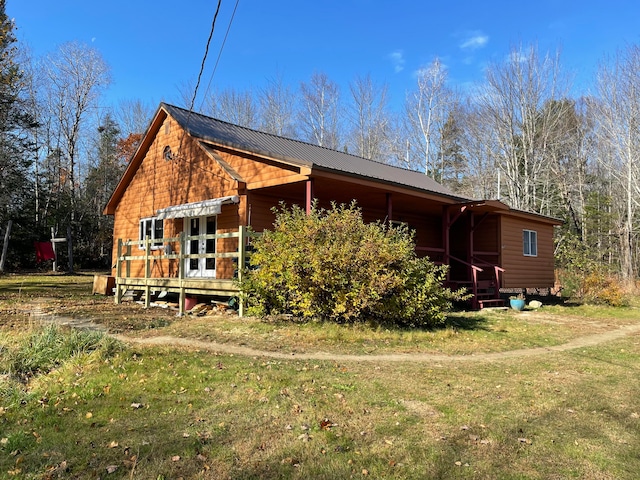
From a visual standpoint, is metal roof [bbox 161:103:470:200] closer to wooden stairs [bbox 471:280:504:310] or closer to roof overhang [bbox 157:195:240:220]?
roof overhang [bbox 157:195:240:220]

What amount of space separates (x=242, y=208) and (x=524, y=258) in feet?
36.2

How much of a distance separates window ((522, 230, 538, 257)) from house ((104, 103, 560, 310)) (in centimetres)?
6

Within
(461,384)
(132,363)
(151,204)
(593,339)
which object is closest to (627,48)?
(593,339)

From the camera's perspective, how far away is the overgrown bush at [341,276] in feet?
27.4

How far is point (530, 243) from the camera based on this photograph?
58.9ft

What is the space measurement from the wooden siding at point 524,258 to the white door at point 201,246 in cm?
984

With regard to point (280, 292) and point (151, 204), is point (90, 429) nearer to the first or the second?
point (280, 292)

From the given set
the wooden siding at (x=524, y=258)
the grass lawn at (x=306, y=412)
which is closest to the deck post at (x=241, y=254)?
the grass lawn at (x=306, y=412)

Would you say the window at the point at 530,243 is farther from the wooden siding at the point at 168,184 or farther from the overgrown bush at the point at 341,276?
the wooden siding at the point at 168,184

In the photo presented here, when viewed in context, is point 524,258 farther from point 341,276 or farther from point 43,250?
point 43,250

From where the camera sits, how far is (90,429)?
3771 millimetres

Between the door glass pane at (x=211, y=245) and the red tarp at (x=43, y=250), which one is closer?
the door glass pane at (x=211, y=245)

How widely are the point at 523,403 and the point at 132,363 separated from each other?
4.36 metres

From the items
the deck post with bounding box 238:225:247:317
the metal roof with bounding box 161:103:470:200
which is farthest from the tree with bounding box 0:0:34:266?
the deck post with bounding box 238:225:247:317
